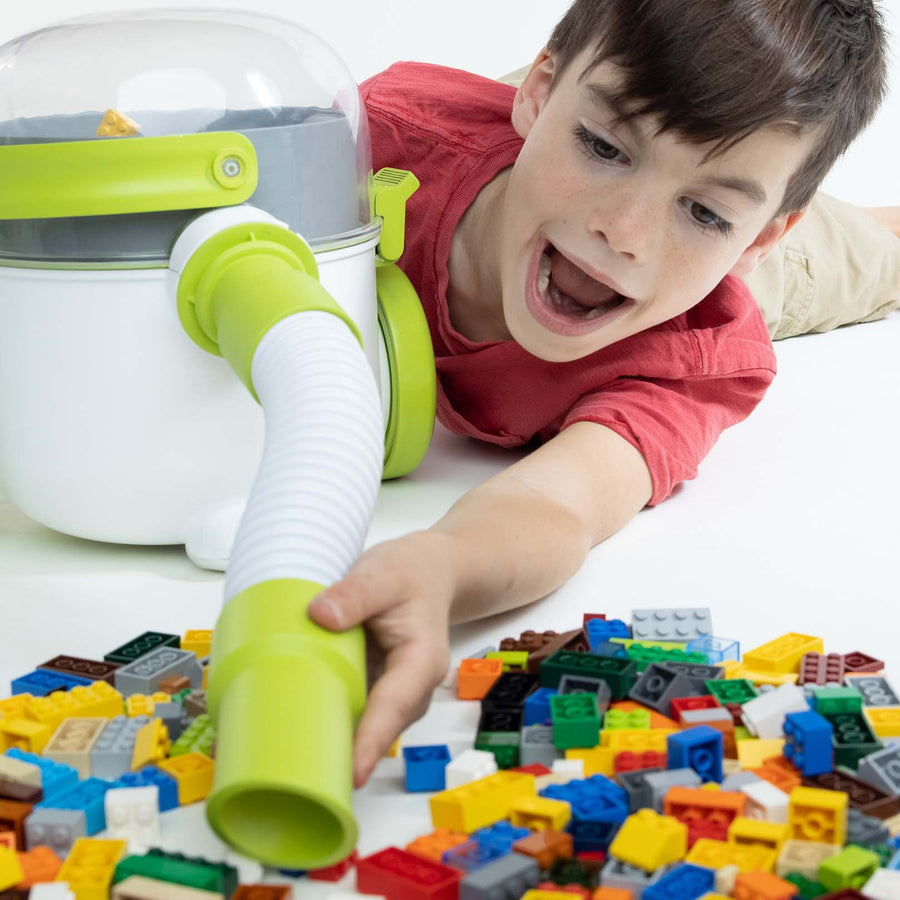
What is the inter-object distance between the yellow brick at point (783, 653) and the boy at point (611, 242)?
0.17 meters

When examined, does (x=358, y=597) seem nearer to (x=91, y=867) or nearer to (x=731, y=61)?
(x=91, y=867)

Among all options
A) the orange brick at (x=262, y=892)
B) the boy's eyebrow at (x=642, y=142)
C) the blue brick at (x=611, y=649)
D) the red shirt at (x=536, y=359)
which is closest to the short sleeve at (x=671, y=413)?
the red shirt at (x=536, y=359)

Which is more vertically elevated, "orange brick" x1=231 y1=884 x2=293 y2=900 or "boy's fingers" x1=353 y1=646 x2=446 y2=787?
"boy's fingers" x1=353 y1=646 x2=446 y2=787

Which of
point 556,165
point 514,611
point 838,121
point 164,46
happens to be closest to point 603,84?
point 556,165

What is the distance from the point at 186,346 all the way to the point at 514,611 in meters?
0.31

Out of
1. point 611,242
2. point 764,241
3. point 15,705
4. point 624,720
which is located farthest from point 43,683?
point 764,241

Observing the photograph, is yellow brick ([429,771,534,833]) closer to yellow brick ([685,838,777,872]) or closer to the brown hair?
yellow brick ([685,838,777,872])

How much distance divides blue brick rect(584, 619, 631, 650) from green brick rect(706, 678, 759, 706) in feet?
0.34

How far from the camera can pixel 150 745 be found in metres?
0.63

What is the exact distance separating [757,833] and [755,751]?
0.09 metres

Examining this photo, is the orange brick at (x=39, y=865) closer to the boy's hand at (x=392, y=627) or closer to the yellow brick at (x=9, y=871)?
the yellow brick at (x=9, y=871)

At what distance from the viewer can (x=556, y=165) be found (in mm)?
1099

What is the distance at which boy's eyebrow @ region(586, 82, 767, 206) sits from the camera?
1021 millimetres

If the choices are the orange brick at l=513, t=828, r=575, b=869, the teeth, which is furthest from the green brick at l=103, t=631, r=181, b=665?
the teeth
